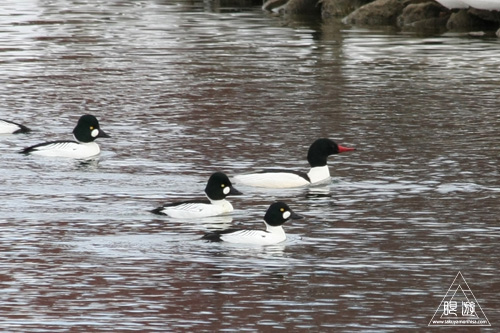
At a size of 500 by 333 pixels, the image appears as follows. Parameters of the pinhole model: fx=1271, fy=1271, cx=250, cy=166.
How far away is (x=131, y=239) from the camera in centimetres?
1544

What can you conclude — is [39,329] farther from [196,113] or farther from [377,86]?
[377,86]

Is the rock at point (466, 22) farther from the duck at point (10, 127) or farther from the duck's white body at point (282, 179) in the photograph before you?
the duck's white body at point (282, 179)

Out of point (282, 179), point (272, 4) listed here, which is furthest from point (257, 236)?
point (272, 4)

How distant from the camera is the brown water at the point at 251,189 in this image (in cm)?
1278

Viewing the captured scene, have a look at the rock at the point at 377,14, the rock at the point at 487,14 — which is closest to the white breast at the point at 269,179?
the rock at the point at 487,14

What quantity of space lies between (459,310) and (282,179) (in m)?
6.59

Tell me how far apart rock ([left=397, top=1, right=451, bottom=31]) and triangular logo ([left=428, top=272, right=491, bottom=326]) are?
1192 inches

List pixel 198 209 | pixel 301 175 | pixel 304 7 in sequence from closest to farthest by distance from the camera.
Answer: pixel 198 209 → pixel 301 175 → pixel 304 7

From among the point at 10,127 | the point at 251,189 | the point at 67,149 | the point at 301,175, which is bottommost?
the point at 251,189

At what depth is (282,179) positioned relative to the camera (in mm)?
18797

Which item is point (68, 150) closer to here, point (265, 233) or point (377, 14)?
point (265, 233)

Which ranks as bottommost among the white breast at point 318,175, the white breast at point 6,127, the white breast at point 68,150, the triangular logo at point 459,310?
the white breast at point 318,175

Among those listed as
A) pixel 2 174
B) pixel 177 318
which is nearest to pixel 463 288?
pixel 177 318

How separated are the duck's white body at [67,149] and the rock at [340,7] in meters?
26.0
